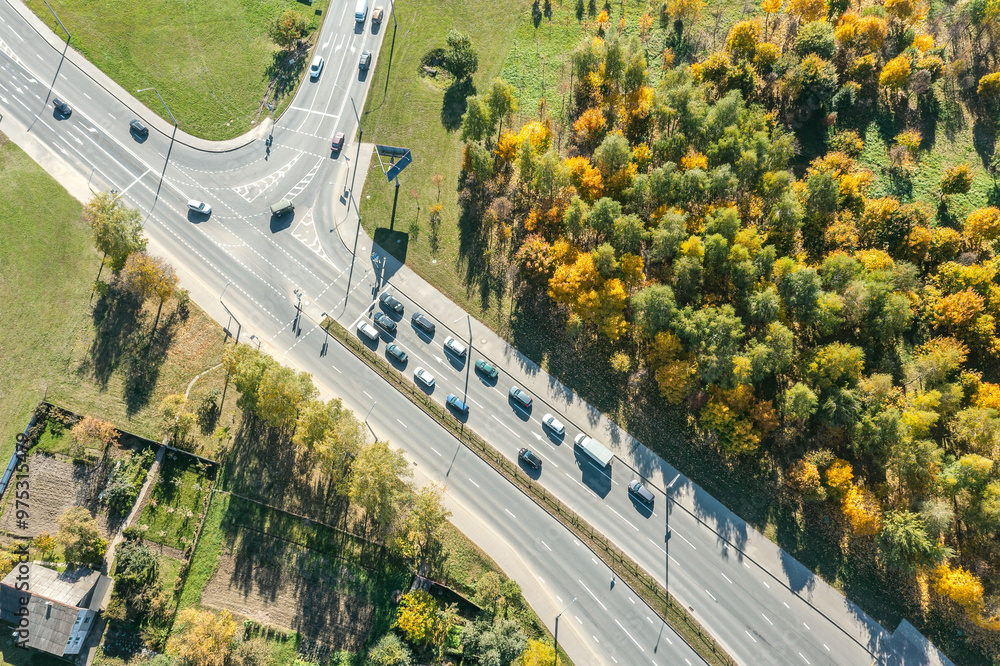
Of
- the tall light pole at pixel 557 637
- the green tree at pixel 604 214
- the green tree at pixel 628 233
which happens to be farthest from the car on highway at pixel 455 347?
the tall light pole at pixel 557 637

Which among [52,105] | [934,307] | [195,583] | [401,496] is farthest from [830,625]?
[52,105]

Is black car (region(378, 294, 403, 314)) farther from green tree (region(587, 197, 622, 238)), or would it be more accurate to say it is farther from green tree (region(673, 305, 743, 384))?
green tree (region(673, 305, 743, 384))

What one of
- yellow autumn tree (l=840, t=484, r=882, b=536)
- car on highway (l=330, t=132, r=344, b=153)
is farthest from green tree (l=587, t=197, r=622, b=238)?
yellow autumn tree (l=840, t=484, r=882, b=536)

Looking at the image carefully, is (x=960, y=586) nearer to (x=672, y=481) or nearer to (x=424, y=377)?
(x=672, y=481)

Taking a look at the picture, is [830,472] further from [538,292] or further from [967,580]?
[538,292]

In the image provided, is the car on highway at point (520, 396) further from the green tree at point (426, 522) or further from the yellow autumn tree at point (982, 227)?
the yellow autumn tree at point (982, 227)

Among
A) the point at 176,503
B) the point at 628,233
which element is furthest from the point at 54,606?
the point at 628,233
